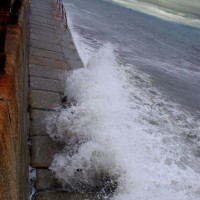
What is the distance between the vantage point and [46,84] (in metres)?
5.70

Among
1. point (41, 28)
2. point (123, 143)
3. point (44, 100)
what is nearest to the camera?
point (123, 143)

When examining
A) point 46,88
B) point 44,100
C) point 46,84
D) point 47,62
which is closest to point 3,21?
point 44,100

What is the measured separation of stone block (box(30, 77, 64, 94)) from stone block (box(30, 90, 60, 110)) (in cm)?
17

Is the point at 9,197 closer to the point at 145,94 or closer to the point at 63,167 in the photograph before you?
the point at 63,167

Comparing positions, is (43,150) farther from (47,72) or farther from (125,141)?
(47,72)

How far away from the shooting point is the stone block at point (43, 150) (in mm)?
3590

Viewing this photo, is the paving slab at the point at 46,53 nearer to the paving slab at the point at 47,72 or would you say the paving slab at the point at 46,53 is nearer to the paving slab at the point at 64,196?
the paving slab at the point at 47,72

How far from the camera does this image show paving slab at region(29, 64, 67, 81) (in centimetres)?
598

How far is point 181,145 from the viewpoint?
220 inches

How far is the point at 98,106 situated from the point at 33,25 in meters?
5.53

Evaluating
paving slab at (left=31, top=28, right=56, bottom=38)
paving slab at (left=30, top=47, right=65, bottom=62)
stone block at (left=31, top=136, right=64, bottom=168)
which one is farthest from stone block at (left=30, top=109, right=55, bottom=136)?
paving slab at (left=31, top=28, right=56, bottom=38)

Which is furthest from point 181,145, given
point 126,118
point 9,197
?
point 9,197

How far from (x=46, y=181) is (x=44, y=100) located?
2011 millimetres

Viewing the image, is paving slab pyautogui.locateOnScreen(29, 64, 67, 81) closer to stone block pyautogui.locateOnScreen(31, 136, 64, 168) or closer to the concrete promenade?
the concrete promenade
